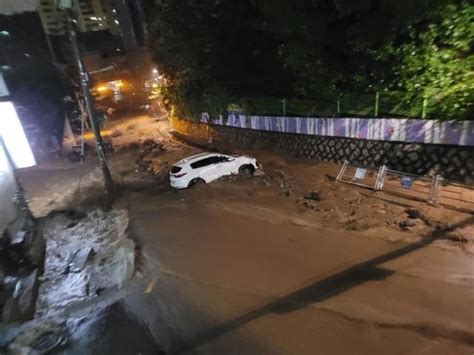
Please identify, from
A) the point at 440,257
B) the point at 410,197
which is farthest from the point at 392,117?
the point at 440,257

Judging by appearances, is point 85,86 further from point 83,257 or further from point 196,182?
point 83,257

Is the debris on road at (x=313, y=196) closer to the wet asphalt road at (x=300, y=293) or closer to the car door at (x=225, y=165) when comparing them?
the wet asphalt road at (x=300, y=293)

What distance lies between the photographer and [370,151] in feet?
47.3

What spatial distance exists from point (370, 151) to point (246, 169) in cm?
579

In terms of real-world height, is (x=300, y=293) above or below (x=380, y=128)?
below

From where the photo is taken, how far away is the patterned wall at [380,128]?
1166 cm

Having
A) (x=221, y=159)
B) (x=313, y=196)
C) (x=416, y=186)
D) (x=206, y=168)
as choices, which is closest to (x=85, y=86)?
(x=206, y=168)

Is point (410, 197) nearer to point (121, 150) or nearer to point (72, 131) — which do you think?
point (121, 150)

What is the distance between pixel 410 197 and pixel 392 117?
12.2 feet

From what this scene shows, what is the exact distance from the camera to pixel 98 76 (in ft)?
154

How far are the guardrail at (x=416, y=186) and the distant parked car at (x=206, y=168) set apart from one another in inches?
182

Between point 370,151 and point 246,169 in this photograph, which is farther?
point 246,169

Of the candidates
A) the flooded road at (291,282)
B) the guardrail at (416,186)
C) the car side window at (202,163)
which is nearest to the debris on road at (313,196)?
the flooded road at (291,282)

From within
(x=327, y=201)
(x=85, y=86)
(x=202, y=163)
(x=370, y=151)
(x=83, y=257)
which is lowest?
(x=83, y=257)
